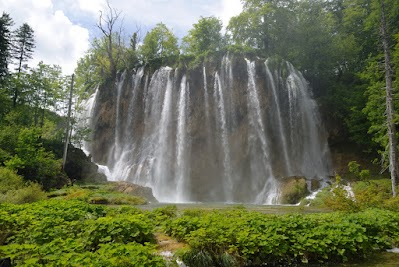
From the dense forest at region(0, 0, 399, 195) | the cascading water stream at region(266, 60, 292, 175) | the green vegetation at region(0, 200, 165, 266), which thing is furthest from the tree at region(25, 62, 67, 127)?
the green vegetation at region(0, 200, 165, 266)

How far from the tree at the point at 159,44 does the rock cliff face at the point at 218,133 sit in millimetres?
9502

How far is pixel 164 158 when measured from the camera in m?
31.7

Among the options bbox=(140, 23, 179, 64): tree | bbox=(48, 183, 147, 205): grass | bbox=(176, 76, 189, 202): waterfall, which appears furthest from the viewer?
bbox=(140, 23, 179, 64): tree

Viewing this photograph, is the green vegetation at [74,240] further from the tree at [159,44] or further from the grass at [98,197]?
the tree at [159,44]

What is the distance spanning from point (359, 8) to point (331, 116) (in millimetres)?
15026

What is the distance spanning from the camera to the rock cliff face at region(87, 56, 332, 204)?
30688mm

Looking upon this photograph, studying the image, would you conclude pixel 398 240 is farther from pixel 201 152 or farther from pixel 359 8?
pixel 359 8

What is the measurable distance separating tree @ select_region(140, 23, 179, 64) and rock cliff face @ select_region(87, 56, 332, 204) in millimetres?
9502

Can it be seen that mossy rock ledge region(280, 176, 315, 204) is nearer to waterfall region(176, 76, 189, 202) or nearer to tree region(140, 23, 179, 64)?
waterfall region(176, 76, 189, 202)

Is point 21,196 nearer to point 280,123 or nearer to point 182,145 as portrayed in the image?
point 182,145

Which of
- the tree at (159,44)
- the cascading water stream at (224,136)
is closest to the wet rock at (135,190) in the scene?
the cascading water stream at (224,136)

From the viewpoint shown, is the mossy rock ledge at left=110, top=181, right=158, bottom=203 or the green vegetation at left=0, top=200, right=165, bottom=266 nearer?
the green vegetation at left=0, top=200, right=165, bottom=266

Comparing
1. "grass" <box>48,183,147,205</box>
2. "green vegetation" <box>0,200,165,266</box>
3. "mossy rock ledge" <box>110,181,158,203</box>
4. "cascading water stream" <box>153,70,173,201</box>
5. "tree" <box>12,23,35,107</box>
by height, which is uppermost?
"tree" <box>12,23,35,107</box>

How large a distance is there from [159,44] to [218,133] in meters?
22.3
